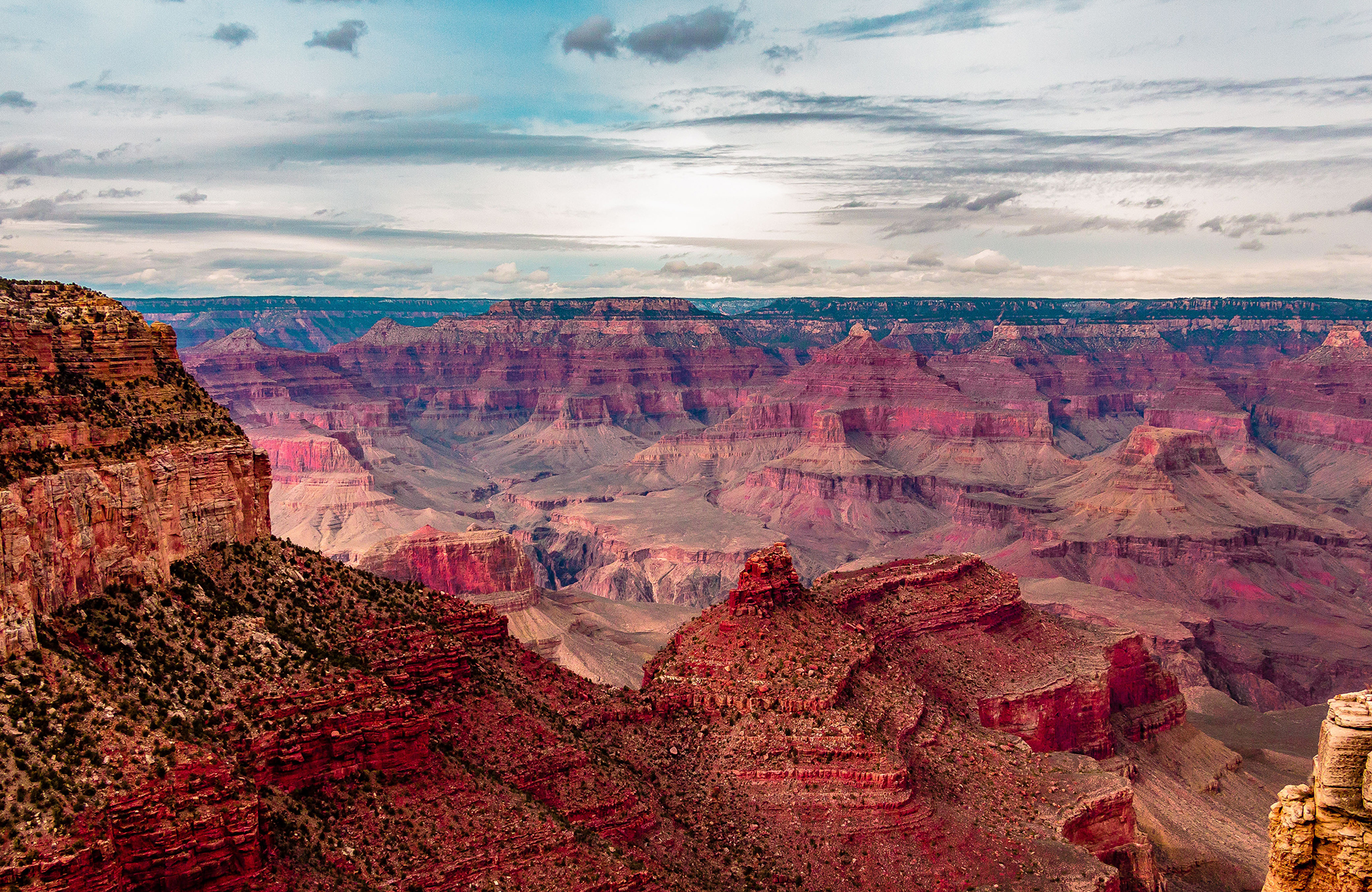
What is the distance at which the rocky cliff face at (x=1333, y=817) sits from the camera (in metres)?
16.7

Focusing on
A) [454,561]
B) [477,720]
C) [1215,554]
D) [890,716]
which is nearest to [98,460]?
[477,720]

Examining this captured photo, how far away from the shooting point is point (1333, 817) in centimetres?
1723

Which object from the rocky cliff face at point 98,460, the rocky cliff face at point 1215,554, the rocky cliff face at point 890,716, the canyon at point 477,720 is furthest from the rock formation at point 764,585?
the rocky cliff face at point 1215,554

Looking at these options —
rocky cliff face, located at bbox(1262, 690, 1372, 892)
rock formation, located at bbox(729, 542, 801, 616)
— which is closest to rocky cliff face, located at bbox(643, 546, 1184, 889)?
rock formation, located at bbox(729, 542, 801, 616)

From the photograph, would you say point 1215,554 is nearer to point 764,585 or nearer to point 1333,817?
point 764,585

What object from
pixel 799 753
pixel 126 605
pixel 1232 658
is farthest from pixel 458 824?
pixel 1232 658

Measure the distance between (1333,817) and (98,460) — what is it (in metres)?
31.9

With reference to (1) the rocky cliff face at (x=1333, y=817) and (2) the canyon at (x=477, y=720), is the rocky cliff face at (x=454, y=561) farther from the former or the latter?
(1) the rocky cliff face at (x=1333, y=817)

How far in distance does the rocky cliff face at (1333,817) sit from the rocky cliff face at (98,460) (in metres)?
28.4

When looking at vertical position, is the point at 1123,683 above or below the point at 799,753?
below

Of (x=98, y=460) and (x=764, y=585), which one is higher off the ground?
(x=98, y=460)

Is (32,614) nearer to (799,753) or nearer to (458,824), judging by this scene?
(458,824)

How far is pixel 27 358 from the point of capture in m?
33.2

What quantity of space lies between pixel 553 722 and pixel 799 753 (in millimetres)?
10615
